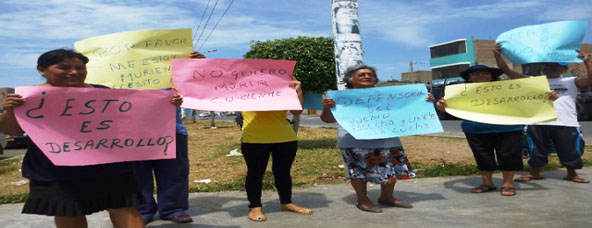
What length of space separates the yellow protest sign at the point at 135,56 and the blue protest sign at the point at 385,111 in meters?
1.39

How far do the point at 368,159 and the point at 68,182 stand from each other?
2427 millimetres

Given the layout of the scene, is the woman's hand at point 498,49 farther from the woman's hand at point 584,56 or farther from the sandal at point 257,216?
the sandal at point 257,216

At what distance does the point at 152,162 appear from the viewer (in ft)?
12.0

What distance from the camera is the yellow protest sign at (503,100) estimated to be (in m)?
4.14

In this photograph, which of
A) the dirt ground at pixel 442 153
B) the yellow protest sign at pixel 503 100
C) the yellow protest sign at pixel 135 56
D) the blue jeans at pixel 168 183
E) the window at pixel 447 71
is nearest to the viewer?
the yellow protest sign at pixel 135 56

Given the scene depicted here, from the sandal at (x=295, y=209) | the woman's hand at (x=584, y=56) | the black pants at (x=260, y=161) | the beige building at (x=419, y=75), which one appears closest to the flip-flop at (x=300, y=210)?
the sandal at (x=295, y=209)

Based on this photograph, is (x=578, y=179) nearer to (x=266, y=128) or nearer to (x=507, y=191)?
(x=507, y=191)

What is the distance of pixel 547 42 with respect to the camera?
4.28 m

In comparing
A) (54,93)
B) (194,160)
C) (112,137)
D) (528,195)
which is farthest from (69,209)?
(194,160)

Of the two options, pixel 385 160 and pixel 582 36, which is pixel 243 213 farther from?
pixel 582 36

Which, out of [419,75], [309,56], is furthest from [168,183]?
[419,75]

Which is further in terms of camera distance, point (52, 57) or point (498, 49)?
point (498, 49)

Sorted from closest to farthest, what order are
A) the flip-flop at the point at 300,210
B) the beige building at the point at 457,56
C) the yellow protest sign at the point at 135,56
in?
the yellow protest sign at the point at 135,56, the flip-flop at the point at 300,210, the beige building at the point at 457,56

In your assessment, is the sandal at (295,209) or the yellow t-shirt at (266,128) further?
the sandal at (295,209)
